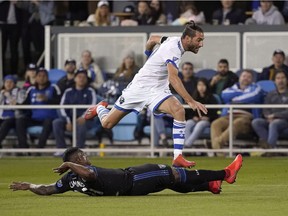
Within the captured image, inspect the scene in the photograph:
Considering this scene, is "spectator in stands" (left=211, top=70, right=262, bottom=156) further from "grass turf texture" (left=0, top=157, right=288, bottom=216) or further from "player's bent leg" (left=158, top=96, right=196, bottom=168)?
"player's bent leg" (left=158, top=96, right=196, bottom=168)

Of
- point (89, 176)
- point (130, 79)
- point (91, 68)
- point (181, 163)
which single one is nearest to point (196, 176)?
point (89, 176)

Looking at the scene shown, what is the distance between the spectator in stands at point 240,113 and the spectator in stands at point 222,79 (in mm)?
381

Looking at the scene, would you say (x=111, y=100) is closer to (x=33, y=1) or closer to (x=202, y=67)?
(x=202, y=67)

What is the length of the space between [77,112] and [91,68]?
1942 mm

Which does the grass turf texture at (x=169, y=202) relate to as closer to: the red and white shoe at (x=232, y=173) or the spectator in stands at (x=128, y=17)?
the red and white shoe at (x=232, y=173)

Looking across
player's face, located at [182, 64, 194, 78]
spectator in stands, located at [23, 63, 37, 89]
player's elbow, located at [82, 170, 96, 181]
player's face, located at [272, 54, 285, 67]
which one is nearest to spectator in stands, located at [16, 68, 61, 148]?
spectator in stands, located at [23, 63, 37, 89]

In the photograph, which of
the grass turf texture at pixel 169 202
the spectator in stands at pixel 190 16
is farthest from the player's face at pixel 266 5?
the grass turf texture at pixel 169 202

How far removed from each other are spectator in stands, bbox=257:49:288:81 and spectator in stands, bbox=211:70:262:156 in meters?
0.87

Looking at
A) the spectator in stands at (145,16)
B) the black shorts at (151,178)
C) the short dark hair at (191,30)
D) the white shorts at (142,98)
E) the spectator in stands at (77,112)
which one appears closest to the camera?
the black shorts at (151,178)

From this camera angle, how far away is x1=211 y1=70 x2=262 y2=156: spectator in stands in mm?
22359

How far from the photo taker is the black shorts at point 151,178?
12.8 m

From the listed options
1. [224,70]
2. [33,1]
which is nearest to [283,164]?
[224,70]

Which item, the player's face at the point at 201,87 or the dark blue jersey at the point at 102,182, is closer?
the dark blue jersey at the point at 102,182

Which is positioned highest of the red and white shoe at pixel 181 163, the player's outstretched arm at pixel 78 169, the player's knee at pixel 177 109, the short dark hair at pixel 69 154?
the player's knee at pixel 177 109
